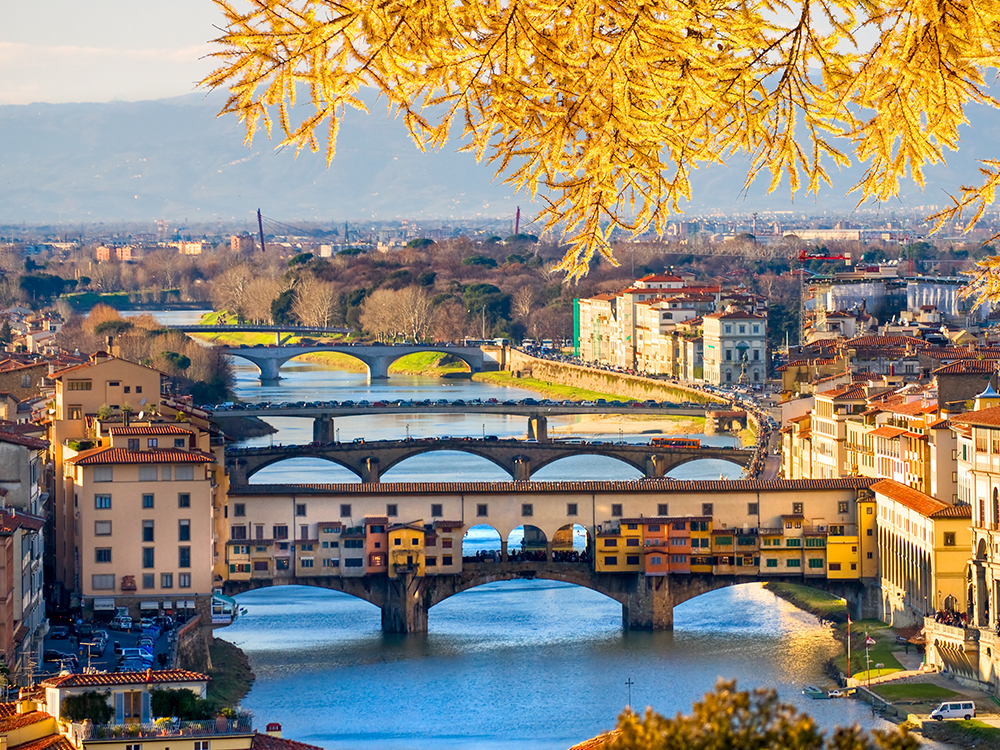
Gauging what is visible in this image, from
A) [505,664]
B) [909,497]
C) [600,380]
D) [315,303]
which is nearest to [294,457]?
[909,497]

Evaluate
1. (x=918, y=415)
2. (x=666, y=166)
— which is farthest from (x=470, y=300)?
Result: (x=666, y=166)

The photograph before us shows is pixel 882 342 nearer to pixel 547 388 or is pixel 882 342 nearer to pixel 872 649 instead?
pixel 547 388

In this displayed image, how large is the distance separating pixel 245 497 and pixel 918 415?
23.1 ft

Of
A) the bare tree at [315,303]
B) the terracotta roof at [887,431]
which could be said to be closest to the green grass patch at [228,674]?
the terracotta roof at [887,431]

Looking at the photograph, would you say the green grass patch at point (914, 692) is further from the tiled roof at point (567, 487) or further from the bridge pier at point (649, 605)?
the tiled roof at point (567, 487)

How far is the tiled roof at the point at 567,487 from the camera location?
2141 centimetres

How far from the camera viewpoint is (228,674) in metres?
17.7

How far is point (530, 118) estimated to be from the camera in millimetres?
3627

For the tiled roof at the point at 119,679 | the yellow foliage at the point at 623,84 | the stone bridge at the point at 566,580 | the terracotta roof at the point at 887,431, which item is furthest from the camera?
the terracotta roof at the point at 887,431

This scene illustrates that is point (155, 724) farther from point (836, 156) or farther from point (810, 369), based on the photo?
point (810, 369)

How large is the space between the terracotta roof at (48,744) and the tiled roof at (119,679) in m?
1.22

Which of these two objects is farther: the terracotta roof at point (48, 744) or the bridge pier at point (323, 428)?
the bridge pier at point (323, 428)

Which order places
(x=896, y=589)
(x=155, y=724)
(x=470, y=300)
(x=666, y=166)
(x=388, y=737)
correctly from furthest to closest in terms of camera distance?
(x=470, y=300) < (x=896, y=589) < (x=388, y=737) < (x=155, y=724) < (x=666, y=166)

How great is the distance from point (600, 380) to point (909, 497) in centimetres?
2667
